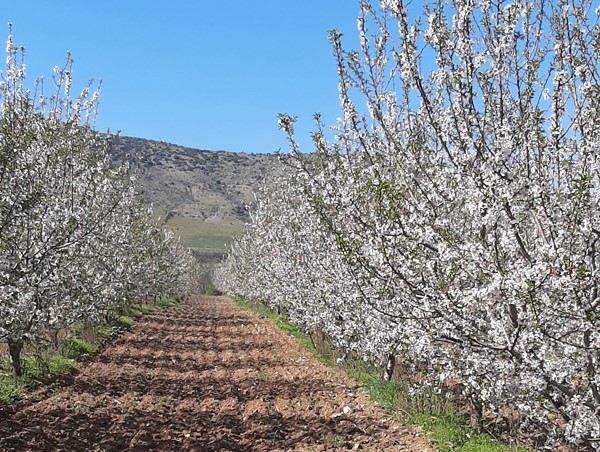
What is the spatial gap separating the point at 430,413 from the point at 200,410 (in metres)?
4.28

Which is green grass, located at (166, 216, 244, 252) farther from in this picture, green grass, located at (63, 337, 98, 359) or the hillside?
green grass, located at (63, 337, 98, 359)

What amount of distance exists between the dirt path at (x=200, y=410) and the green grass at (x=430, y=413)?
291mm

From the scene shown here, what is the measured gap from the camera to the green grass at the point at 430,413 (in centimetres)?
761

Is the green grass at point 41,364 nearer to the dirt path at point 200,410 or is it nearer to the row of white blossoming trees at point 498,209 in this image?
the dirt path at point 200,410

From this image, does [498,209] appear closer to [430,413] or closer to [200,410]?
[430,413]

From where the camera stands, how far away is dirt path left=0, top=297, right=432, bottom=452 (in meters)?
8.18

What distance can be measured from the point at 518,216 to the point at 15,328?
8730 mm

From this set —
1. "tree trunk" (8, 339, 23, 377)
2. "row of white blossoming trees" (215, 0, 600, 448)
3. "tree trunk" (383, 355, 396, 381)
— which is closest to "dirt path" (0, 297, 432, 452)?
"tree trunk" (383, 355, 396, 381)

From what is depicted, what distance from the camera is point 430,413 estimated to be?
9164 mm

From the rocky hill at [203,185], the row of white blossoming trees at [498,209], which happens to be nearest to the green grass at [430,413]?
the row of white blossoming trees at [498,209]

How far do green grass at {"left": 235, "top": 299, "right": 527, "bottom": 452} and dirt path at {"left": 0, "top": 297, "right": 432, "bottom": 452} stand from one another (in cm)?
29

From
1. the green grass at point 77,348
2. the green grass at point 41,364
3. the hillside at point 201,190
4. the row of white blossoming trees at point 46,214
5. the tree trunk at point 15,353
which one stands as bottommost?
the green grass at point 77,348

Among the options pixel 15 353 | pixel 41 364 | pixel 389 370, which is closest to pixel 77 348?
pixel 41 364

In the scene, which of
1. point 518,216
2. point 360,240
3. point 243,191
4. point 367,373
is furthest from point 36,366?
point 243,191
